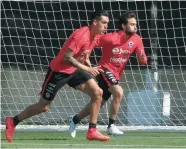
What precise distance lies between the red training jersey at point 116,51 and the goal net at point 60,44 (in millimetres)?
3028

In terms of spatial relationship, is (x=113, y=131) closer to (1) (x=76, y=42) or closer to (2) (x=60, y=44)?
(1) (x=76, y=42)

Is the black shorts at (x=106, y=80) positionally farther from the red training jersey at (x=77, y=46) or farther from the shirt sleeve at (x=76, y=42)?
the shirt sleeve at (x=76, y=42)

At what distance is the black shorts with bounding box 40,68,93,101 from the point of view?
28.8 ft

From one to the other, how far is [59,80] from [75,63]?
471 mm

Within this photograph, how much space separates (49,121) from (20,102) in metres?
0.70

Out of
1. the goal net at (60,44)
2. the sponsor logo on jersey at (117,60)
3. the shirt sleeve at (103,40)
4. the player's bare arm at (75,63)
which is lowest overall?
the goal net at (60,44)

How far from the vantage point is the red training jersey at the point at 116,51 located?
10.0m

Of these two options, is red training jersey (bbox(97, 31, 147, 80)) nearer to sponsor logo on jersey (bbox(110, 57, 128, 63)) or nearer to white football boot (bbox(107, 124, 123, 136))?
sponsor logo on jersey (bbox(110, 57, 128, 63))

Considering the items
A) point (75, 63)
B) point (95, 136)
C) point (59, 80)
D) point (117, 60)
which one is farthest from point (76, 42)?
point (117, 60)

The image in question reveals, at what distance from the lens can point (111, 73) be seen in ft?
32.7

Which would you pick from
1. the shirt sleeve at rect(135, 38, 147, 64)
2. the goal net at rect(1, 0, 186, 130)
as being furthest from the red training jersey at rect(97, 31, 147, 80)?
the goal net at rect(1, 0, 186, 130)

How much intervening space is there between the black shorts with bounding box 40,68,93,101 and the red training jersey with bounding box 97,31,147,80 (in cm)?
127

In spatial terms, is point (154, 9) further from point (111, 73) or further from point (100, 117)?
point (111, 73)

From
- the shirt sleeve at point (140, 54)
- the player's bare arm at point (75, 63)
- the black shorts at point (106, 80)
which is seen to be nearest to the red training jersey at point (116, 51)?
the shirt sleeve at point (140, 54)
